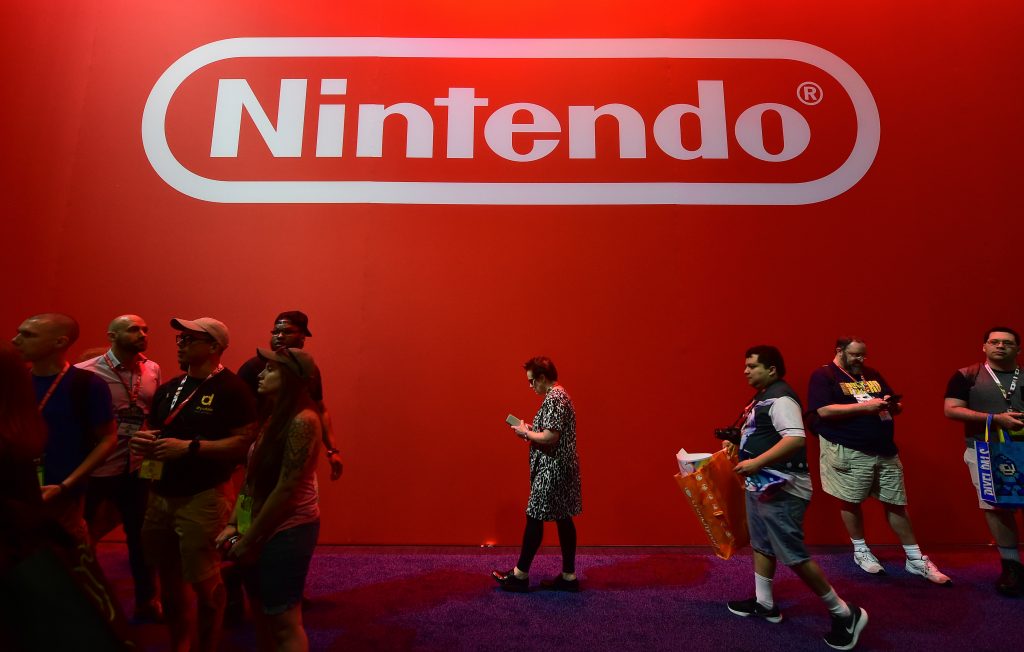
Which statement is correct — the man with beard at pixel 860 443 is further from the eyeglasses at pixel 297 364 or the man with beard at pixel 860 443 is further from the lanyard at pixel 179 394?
the lanyard at pixel 179 394

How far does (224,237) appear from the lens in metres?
4.61

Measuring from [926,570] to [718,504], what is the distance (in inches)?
68.3

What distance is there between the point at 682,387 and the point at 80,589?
3.86m

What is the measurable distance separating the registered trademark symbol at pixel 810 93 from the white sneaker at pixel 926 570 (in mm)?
3523

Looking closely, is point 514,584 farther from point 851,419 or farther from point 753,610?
point 851,419

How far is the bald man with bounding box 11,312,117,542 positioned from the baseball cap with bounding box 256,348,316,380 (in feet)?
3.40

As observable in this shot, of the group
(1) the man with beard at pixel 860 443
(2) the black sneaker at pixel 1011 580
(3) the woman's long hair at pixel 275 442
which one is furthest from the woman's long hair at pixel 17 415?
(2) the black sneaker at pixel 1011 580

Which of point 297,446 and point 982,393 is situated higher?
point 982,393

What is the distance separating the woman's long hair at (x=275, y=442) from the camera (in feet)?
6.55

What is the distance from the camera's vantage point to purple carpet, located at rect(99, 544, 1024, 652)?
2842 millimetres

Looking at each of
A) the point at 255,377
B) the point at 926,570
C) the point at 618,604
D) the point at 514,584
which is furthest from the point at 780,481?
the point at 255,377

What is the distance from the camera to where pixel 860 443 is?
3.77 m

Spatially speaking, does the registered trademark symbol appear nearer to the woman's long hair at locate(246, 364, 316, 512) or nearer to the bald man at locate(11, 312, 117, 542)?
the woman's long hair at locate(246, 364, 316, 512)

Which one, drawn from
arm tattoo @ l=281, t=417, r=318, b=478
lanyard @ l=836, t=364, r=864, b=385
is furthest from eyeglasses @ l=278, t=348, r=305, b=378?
lanyard @ l=836, t=364, r=864, b=385
